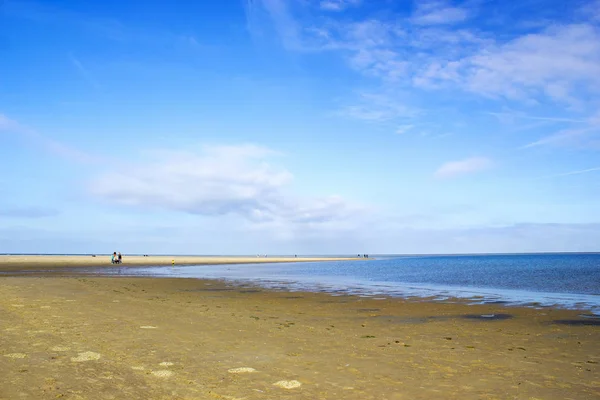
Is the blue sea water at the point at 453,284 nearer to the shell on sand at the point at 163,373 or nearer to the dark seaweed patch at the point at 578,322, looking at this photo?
the dark seaweed patch at the point at 578,322

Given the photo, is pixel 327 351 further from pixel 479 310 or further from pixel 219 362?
pixel 479 310

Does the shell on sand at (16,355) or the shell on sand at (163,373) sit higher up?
the shell on sand at (16,355)

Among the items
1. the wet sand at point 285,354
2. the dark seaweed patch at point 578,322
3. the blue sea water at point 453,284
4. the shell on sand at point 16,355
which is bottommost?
the blue sea water at point 453,284

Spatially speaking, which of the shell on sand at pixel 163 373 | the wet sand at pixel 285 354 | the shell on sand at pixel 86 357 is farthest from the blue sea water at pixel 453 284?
the shell on sand at pixel 86 357

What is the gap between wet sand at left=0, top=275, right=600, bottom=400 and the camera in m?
8.26

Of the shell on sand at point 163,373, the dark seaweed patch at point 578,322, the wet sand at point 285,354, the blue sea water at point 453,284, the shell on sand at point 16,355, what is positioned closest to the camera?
the wet sand at point 285,354

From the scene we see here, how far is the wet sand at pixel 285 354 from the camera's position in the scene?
8.26 meters

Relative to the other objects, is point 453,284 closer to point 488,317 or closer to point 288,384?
→ point 488,317

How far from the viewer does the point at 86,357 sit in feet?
33.8

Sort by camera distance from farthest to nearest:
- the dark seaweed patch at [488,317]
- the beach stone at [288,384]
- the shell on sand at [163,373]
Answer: the dark seaweed patch at [488,317], the shell on sand at [163,373], the beach stone at [288,384]

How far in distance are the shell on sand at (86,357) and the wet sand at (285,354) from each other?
5cm

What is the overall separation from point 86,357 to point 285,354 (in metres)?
4.84

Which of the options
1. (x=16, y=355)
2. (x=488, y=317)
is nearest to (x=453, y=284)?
(x=488, y=317)

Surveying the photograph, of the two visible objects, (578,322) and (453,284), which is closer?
(578,322)
